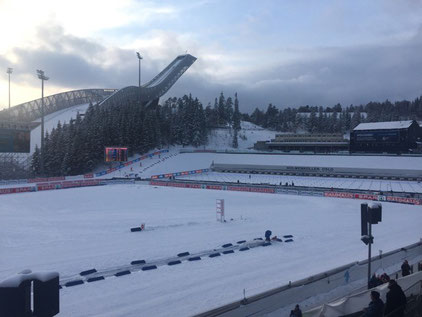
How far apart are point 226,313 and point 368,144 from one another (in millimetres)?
57432

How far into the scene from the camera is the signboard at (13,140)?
31.0 metres

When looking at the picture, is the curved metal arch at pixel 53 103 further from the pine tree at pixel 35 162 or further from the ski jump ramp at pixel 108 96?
the pine tree at pixel 35 162

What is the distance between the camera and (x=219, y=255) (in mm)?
16594

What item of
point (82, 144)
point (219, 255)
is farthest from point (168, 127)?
point (219, 255)

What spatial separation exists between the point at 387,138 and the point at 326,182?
1614 centimetres

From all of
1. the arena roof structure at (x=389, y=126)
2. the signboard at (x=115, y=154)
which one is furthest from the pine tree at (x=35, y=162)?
the arena roof structure at (x=389, y=126)

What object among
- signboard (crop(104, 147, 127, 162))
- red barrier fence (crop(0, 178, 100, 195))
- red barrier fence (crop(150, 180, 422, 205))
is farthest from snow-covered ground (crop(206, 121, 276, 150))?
red barrier fence (crop(0, 178, 100, 195))

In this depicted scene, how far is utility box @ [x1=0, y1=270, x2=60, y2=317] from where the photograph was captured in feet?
11.2

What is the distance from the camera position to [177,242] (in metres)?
19.1

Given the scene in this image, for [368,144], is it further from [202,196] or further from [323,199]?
[202,196]

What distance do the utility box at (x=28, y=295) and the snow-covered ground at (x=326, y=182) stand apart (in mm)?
Answer: 42031

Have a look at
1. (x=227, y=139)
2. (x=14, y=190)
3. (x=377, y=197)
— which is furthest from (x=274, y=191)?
(x=227, y=139)

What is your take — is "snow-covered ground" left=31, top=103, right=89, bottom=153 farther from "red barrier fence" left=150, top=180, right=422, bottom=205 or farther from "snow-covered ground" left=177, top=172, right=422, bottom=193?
"red barrier fence" left=150, top=180, right=422, bottom=205

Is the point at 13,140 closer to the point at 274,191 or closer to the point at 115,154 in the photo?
the point at 115,154
